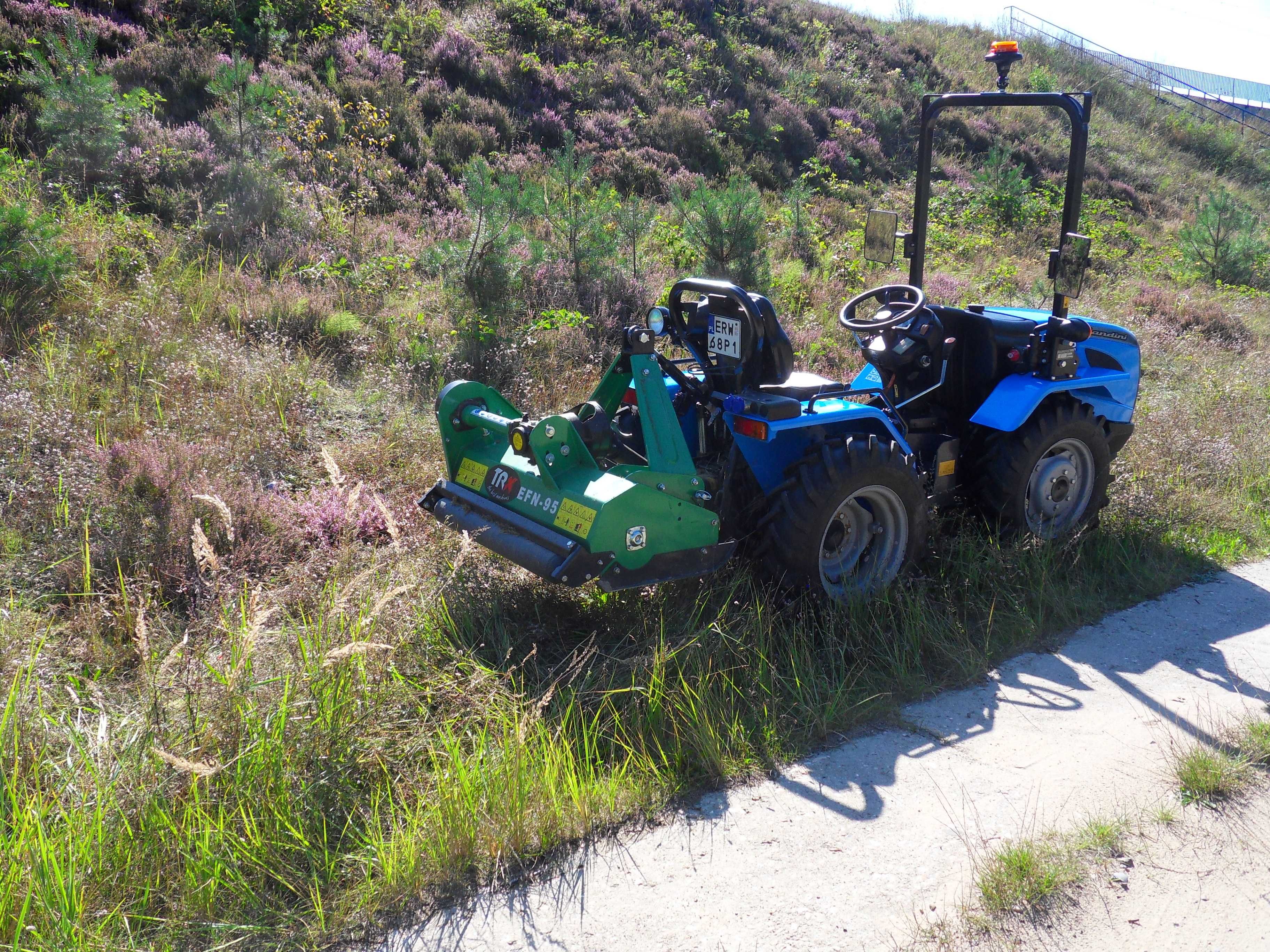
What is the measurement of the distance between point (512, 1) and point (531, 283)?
10917 mm

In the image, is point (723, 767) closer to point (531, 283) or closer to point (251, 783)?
point (251, 783)

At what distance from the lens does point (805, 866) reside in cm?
301

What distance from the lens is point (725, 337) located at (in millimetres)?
4500

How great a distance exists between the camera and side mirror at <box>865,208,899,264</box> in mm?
5258

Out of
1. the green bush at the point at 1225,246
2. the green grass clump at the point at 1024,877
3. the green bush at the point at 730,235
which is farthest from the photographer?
the green bush at the point at 1225,246

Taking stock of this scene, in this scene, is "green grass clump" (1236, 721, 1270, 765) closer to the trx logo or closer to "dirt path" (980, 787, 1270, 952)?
"dirt path" (980, 787, 1270, 952)

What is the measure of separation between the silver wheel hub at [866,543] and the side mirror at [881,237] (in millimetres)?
1464

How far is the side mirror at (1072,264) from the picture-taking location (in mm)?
4941

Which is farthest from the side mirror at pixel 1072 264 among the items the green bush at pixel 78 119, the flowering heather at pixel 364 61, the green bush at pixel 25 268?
the flowering heather at pixel 364 61

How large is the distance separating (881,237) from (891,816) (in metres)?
3.30

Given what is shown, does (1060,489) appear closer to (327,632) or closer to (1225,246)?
(327,632)

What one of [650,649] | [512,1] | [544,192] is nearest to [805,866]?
[650,649]

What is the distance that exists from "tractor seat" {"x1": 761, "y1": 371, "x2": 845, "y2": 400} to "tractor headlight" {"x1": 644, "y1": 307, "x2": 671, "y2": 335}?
57cm

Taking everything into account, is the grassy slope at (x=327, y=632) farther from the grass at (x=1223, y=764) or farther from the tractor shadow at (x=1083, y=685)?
the grass at (x=1223, y=764)
